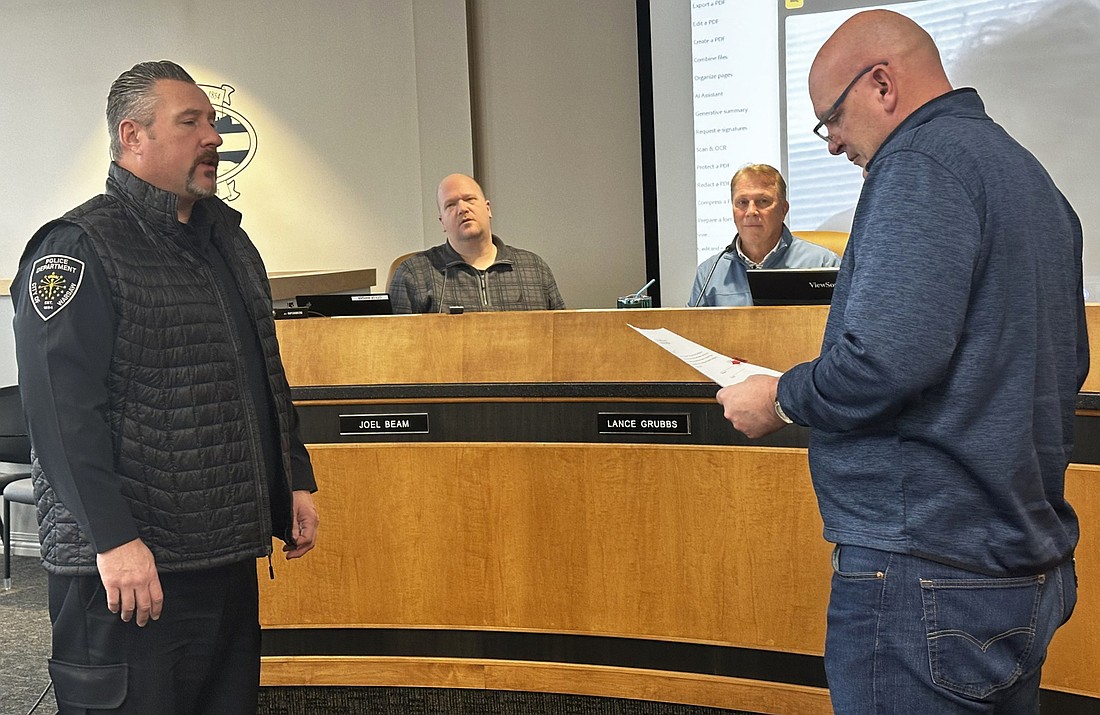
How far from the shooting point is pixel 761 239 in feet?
12.5

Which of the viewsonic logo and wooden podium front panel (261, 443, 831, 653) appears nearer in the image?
wooden podium front panel (261, 443, 831, 653)

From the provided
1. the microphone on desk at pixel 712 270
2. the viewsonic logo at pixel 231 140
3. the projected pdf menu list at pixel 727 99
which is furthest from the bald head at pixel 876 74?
the viewsonic logo at pixel 231 140

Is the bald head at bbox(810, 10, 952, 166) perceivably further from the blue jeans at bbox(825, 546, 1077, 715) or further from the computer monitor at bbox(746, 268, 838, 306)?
the computer monitor at bbox(746, 268, 838, 306)

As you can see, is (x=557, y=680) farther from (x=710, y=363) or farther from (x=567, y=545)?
(x=710, y=363)

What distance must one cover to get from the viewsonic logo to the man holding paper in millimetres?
4742

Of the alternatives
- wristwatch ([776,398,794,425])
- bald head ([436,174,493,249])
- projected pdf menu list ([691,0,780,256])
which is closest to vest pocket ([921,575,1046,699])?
wristwatch ([776,398,794,425])

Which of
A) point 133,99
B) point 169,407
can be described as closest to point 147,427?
point 169,407

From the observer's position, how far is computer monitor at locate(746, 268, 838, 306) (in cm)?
255

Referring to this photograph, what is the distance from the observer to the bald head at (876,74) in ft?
4.71

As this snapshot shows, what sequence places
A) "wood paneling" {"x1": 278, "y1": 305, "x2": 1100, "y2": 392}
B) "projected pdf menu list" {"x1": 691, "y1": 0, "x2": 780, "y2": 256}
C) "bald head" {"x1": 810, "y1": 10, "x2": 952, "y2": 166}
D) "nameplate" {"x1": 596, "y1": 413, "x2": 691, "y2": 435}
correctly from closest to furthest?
"bald head" {"x1": 810, "y1": 10, "x2": 952, "y2": 166}
"wood paneling" {"x1": 278, "y1": 305, "x2": 1100, "y2": 392}
"nameplate" {"x1": 596, "y1": 413, "x2": 691, "y2": 435}
"projected pdf menu list" {"x1": 691, "y1": 0, "x2": 780, "y2": 256}

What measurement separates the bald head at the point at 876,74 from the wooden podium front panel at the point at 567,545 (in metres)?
1.19

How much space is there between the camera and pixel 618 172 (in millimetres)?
5230

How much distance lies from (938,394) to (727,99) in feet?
11.9

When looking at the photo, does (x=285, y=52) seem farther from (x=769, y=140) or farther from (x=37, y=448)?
(x=37, y=448)
